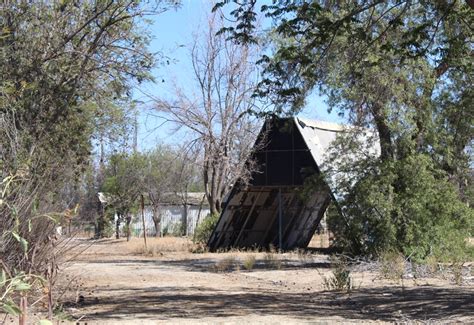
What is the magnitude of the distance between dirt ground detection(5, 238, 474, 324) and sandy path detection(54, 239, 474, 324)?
0.02 m

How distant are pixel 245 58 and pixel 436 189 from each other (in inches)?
607

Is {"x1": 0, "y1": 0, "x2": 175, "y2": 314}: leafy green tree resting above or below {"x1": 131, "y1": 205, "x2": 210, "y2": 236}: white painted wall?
above

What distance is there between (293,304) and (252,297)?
1.19 m

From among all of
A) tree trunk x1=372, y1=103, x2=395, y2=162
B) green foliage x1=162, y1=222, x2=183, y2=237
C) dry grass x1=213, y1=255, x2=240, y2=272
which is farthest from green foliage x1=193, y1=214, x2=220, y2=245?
green foliage x1=162, y1=222, x2=183, y2=237

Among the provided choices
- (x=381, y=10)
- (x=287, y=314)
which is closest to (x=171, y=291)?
(x=287, y=314)

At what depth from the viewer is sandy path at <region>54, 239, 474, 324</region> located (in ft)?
33.6

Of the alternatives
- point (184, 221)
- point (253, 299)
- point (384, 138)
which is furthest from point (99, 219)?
point (184, 221)

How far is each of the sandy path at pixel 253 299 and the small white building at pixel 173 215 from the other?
31822mm

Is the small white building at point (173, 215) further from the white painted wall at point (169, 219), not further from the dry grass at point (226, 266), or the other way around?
the dry grass at point (226, 266)

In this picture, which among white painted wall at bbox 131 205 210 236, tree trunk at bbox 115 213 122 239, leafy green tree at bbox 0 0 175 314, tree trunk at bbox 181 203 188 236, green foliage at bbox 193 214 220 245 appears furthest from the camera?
white painted wall at bbox 131 205 210 236

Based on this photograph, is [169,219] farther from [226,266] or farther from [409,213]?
[409,213]

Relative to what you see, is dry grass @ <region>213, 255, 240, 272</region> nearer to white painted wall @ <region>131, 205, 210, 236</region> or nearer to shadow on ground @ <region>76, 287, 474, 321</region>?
shadow on ground @ <region>76, 287, 474, 321</region>

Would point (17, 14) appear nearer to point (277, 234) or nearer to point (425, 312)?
point (425, 312)

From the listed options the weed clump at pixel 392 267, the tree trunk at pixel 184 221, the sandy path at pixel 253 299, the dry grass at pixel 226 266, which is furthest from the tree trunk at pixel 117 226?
the weed clump at pixel 392 267
